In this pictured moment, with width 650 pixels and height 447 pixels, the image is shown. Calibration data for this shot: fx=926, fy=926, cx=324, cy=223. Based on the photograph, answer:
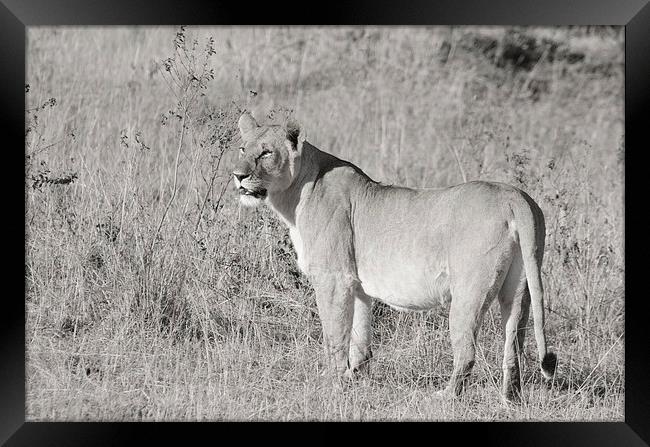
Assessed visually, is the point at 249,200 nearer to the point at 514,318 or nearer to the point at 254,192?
the point at 254,192

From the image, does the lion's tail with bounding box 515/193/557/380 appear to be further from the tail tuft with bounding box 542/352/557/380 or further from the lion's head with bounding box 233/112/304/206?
the lion's head with bounding box 233/112/304/206

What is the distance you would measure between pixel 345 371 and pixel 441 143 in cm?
498

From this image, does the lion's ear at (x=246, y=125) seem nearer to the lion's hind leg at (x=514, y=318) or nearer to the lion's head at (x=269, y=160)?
the lion's head at (x=269, y=160)

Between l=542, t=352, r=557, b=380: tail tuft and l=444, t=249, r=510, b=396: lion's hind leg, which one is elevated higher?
l=444, t=249, r=510, b=396: lion's hind leg

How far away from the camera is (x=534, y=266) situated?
16.9ft

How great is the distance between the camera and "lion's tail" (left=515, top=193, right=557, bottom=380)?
201 inches

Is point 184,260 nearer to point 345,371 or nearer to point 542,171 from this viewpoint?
point 345,371

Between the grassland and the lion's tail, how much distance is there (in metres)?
0.52

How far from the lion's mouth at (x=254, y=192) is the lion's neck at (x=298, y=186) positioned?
0.11 meters

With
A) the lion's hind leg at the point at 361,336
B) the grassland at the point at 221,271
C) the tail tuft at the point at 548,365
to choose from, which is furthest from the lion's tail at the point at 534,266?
→ the lion's hind leg at the point at 361,336

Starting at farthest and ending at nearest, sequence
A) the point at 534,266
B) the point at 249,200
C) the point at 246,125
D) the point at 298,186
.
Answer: the point at 246,125
the point at 298,186
the point at 249,200
the point at 534,266

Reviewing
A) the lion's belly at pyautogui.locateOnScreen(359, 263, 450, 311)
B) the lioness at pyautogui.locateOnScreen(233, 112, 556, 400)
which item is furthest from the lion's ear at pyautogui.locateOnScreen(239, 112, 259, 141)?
the lion's belly at pyautogui.locateOnScreen(359, 263, 450, 311)

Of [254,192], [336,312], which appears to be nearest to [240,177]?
[254,192]
